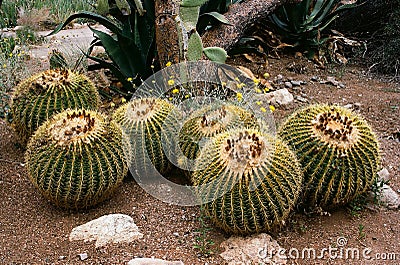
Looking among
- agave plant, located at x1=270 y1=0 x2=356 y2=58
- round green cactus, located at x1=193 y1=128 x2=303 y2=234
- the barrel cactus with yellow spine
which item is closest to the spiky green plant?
the barrel cactus with yellow spine

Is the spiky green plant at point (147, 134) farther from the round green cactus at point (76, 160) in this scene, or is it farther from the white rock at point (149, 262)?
the white rock at point (149, 262)

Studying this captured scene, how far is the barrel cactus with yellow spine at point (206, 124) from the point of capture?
3100 mm

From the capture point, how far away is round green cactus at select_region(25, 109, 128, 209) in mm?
2920

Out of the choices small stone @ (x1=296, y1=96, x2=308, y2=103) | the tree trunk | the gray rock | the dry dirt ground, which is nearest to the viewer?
the dry dirt ground

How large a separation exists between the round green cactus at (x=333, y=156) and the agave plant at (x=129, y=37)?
1.96 metres

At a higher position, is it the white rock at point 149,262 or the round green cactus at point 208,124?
the round green cactus at point 208,124

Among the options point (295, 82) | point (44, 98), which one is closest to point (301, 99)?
point (295, 82)

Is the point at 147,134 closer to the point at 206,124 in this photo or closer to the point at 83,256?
the point at 206,124

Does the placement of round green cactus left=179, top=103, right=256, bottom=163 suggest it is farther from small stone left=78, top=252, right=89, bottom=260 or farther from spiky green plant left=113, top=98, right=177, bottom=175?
small stone left=78, top=252, right=89, bottom=260

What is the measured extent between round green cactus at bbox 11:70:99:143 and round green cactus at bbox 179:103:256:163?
0.93 metres

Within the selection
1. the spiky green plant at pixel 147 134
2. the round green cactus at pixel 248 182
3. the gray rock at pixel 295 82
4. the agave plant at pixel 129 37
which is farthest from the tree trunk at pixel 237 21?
the round green cactus at pixel 248 182

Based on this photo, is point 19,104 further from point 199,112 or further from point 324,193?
point 324,193

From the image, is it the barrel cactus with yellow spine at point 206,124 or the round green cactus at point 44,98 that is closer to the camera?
the barrel cactus with yellow spine at point 206,124

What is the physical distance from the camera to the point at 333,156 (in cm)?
282
